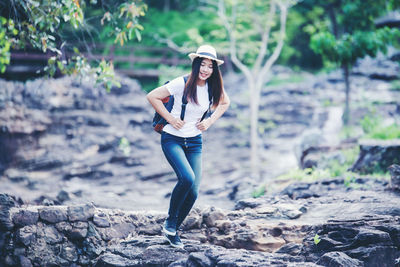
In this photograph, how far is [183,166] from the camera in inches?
172

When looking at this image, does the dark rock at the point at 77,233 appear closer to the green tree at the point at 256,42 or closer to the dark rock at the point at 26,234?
the dark rock at the point at 26,234

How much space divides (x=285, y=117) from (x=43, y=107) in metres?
10.4

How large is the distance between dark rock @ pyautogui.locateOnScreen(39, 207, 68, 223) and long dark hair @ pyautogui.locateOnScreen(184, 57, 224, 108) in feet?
7.35

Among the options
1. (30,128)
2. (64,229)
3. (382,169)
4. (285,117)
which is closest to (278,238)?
(64,229)

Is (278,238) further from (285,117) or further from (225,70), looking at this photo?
(225,70)

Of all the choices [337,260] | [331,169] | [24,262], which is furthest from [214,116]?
[331,169]

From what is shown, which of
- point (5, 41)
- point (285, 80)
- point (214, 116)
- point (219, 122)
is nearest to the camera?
point (214, 116)

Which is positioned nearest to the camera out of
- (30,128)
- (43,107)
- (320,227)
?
(320,227)

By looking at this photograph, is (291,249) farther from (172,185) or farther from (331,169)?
(172,185)

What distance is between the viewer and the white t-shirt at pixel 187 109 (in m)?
4.50

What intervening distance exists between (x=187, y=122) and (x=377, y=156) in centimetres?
A: 567

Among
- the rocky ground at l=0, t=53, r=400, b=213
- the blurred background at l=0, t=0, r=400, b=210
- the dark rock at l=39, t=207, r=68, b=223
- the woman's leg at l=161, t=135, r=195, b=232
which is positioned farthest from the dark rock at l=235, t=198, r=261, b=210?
the rocky ground at l=0, t=53, r=400, b=213

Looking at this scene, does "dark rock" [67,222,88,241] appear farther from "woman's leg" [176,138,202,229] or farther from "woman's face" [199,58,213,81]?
"woman's face" [199,58,213,81]

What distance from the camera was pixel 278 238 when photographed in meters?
5.26
